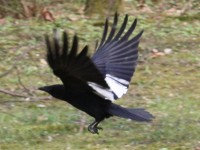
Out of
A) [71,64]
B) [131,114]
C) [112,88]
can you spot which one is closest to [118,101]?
[131,114]

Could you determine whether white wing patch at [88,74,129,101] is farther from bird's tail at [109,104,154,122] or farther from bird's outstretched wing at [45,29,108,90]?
bird's tail at [109,104,154,122]

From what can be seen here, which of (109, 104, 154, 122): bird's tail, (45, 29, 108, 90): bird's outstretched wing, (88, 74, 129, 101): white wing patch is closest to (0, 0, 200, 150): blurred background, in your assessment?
(109, 104, 154, 122): bird's tail

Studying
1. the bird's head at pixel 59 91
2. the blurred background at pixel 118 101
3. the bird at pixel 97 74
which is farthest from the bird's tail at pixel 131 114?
the bird's head at pixel 59 91

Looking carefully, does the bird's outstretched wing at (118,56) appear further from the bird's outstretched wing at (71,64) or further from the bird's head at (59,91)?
the bird's outstretched wing at (71,64)

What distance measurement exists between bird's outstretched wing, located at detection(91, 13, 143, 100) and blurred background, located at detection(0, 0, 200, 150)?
0.64m

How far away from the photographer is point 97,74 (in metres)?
4.86

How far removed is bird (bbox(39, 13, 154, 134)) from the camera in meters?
4.51

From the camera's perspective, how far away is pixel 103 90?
17.1ft

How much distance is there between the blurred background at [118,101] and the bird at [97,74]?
0.43 meters

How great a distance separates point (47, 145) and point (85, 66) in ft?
5.27

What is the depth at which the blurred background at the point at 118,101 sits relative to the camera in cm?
629

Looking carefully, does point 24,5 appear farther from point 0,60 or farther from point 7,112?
Result: point 7,112

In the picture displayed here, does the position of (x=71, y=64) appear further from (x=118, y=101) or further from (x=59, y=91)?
(x=118, y=101)

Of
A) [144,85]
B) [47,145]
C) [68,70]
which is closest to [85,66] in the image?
[68,70]
